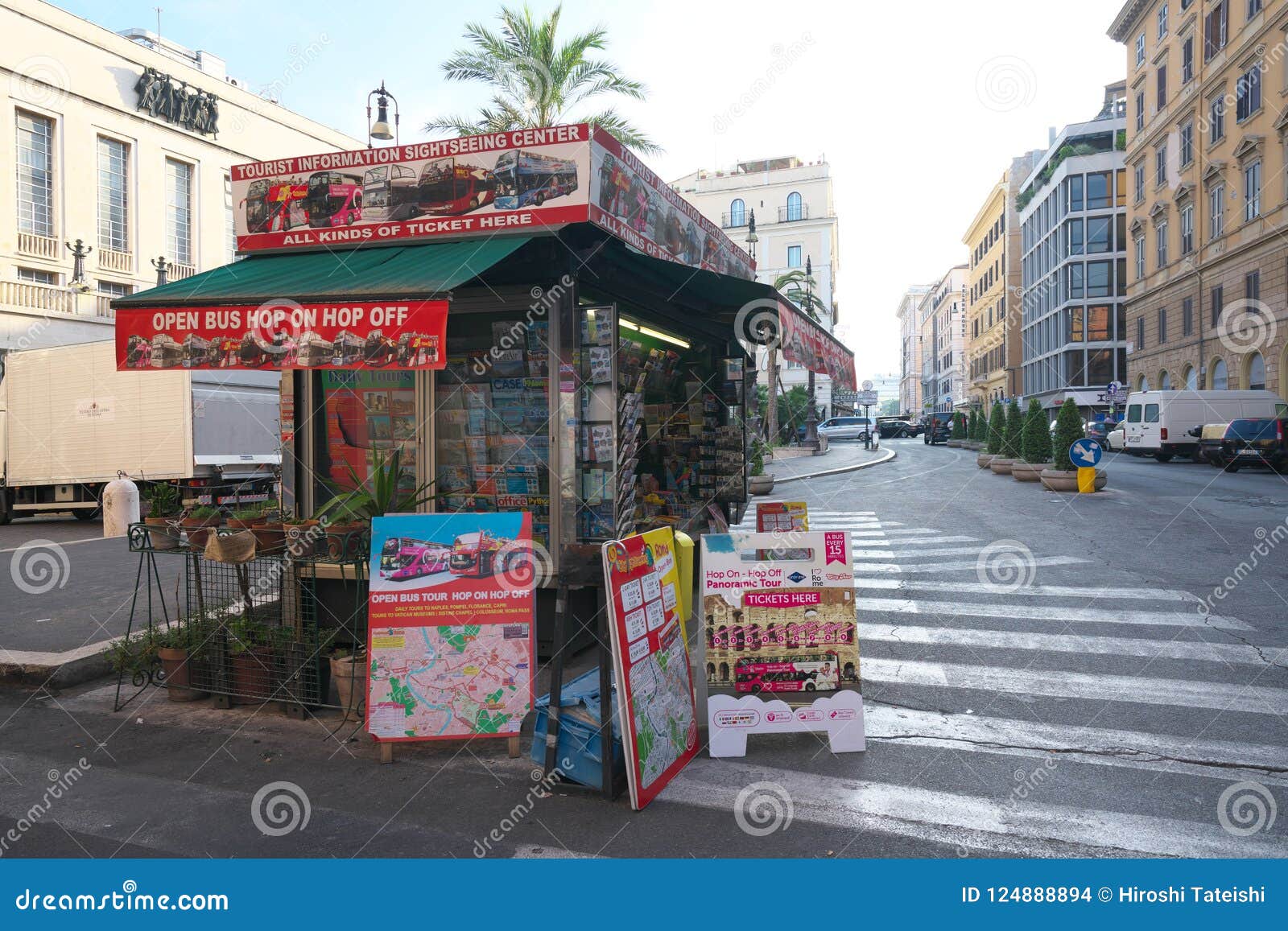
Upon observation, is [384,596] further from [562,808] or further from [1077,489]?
[1077,489]

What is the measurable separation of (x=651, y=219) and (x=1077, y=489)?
49.4 feet

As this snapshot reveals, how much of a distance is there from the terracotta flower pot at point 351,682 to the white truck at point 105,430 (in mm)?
13340

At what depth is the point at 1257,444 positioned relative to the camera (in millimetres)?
24797

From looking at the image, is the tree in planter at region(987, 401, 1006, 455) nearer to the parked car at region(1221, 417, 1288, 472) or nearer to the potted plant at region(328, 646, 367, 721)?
the parked car at region(1221, 417, 1288, 472)

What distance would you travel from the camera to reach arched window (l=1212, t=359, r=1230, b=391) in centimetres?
3747

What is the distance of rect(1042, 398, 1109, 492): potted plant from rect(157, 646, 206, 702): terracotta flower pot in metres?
18.2

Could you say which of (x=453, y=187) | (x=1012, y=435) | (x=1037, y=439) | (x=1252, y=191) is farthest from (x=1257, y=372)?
(x=453, y=187)

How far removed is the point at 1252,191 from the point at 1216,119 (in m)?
5.11

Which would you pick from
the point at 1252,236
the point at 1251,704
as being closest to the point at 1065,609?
the point at 1251,704

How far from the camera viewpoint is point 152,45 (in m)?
37.7

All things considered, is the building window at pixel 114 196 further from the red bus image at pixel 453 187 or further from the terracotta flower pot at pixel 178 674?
the terracotta flower pot at pixel 178 674

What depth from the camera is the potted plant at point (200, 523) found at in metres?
5.70

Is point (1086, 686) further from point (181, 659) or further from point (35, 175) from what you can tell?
point (35, 175)

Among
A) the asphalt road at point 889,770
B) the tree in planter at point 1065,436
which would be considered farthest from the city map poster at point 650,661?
the tree in planter at point 1065,436
